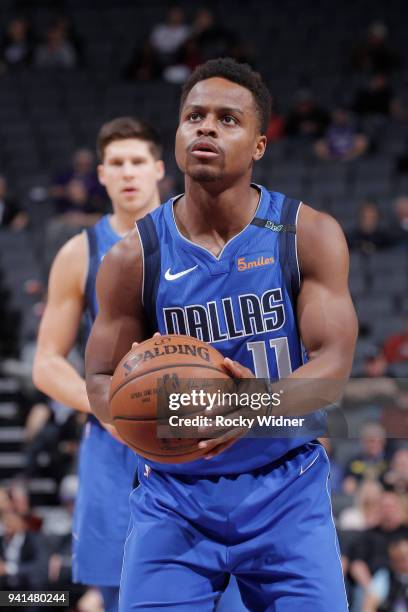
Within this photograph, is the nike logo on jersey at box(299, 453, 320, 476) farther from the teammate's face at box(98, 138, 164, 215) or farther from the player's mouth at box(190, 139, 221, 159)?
the teammate's face at box(98, 138, 164, 215)

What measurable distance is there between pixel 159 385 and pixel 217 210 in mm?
698

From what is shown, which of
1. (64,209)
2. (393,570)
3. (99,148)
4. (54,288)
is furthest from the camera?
(64,209)

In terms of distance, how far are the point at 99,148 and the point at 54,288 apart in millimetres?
772

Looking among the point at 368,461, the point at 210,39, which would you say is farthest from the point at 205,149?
the point at 210,39

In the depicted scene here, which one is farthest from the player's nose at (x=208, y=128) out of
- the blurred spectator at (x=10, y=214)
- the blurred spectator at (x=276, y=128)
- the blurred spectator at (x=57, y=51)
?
the blurred spectator at (x=57, y=51)

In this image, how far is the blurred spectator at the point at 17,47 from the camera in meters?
15.9

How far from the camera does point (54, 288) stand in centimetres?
497

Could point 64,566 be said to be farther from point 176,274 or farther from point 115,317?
point 176,274

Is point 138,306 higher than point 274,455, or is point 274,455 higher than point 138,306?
point 138,306

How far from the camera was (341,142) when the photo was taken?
14.2 meters

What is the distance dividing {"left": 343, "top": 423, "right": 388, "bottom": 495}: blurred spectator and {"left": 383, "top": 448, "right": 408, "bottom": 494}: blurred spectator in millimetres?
114

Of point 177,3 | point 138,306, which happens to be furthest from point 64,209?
point 138,306

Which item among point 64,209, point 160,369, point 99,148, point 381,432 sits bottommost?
point 381,432

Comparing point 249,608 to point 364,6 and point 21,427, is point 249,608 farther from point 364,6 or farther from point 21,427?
point 364,6
